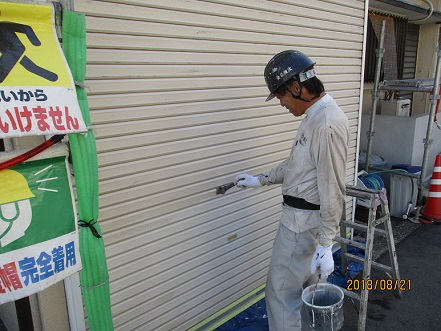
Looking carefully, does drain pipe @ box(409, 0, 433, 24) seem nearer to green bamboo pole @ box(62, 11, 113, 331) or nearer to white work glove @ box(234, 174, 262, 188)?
white work glove @ box(234, 174, 262, 188)

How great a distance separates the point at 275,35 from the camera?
371 centimetres

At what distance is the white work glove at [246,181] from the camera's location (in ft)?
11.0

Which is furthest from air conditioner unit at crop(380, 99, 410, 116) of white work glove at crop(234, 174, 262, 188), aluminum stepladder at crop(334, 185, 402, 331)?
white work glove at crop(234, 174, 262, 188)

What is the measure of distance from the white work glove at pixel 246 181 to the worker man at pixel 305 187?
1.26 feet

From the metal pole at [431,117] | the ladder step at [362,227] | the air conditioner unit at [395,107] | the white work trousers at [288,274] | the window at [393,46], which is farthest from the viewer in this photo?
the window at [393,46]

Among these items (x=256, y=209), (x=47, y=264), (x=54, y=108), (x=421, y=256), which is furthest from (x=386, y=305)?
(x=54, y=108)

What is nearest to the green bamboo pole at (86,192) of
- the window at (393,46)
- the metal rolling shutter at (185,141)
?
the metal rolling shutter at (185,141)

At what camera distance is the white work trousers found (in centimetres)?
297

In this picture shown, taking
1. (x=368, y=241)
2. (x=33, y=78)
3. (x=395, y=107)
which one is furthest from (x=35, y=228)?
(x=395, y=107)

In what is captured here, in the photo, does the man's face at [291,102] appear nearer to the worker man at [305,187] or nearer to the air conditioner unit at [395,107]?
the worker man at [305,187]

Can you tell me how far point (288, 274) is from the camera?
9.87 ft

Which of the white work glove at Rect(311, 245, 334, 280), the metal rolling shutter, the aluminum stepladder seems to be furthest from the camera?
the aluminum stepladder

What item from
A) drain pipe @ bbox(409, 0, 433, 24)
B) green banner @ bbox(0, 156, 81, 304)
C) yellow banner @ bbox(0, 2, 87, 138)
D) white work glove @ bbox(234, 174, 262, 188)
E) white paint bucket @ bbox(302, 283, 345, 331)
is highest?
drain pipe @ bbox(409, 0, 433, 24)

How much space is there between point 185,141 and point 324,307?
5.72 feet
